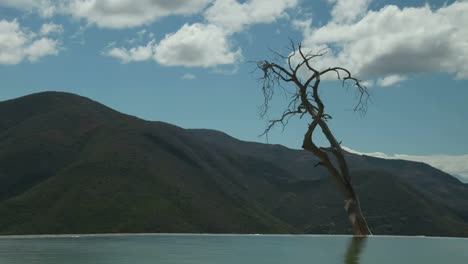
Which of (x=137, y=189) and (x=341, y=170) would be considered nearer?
(x=341, y=170)

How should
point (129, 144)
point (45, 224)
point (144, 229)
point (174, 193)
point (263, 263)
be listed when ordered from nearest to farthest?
point (263, 263) → point (45, 224) → point (144, 229) → point (174, 193) → point (129, 144)

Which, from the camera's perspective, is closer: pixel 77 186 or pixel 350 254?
A: pixel 350 254

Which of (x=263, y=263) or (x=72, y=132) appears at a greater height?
(x=72, y=132)

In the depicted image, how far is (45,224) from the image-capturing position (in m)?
96.5

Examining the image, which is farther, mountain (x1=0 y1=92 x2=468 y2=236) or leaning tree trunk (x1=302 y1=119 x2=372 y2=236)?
mountain (x1=0 y1=92 x2=468 y2=236)

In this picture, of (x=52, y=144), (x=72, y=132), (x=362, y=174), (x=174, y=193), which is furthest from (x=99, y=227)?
(x=362, y=174)

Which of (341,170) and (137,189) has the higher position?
(137,189)

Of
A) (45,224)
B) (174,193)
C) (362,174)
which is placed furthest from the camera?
(362,174)

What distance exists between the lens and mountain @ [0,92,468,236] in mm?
104875

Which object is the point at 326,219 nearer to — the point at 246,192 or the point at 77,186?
the point at 246,192

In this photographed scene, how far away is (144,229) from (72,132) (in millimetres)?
68743

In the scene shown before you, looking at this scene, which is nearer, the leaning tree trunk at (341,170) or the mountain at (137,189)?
the leaning tree trunk at (341,170)

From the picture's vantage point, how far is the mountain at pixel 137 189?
105 m

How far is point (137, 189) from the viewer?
11750 cm
